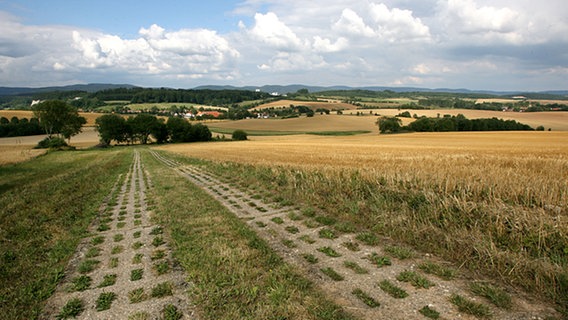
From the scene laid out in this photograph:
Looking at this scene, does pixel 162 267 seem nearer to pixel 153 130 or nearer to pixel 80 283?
pixel 80 283

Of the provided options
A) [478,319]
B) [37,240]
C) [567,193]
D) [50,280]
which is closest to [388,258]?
[478,319]

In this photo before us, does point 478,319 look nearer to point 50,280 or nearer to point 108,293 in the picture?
point 108,293

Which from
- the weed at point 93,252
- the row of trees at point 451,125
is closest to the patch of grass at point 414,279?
the weed at point 93,252

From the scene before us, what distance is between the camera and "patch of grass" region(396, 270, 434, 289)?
5316mm

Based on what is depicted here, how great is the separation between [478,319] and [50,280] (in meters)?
7.43

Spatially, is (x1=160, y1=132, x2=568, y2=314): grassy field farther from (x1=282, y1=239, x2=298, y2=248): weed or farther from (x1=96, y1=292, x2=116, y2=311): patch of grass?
(x1=96, y1=292, x2=116, y2=311): patch of grass

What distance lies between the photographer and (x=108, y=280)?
595cm

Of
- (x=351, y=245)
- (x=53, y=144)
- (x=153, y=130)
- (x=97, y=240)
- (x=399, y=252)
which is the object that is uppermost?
(x=153, y=130)

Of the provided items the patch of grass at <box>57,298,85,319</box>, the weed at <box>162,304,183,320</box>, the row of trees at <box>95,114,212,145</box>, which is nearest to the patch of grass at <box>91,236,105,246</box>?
the patch of grass at <box>57,298,85,319</box>

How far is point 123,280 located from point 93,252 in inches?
84.7

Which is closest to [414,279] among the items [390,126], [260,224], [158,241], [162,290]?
[162,290]

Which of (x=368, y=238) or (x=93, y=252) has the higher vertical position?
(x=368, y=238)

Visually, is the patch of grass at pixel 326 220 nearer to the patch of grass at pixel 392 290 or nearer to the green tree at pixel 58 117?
the patch of grass at pixel 392 290

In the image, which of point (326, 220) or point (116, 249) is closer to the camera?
point (116, 249)
